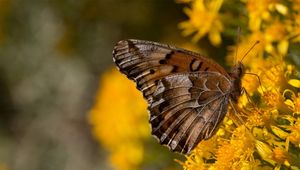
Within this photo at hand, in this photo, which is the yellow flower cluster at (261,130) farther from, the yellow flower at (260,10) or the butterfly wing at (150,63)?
the yellow flower at (260,10)

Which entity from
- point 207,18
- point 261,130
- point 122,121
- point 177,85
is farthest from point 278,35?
point 122,121

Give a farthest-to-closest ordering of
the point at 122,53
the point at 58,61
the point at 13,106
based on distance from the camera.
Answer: the point at 13,106
the point at 58,61
the point at 122,53

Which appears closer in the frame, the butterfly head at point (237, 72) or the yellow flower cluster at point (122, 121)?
the butterfly head at point (237, 72)

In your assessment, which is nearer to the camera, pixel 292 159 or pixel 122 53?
pixel 292 159

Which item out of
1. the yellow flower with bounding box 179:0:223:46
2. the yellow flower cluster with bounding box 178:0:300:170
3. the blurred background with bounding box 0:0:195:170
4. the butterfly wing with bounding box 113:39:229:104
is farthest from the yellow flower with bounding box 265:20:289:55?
the blurred background with bounding box 0:0:195:170

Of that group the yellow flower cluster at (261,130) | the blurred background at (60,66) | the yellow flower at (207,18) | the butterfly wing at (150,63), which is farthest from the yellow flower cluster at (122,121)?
the butterfly wing at (150,63)

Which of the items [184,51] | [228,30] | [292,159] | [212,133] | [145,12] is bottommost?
[292,159]

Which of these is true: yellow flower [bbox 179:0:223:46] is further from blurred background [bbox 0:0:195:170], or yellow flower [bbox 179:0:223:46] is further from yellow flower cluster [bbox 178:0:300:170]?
blurred background [bbox 0:0:195:170]

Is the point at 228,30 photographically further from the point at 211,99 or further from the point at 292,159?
the point at 292,159

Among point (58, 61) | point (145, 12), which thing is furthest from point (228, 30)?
point (58, 61)
